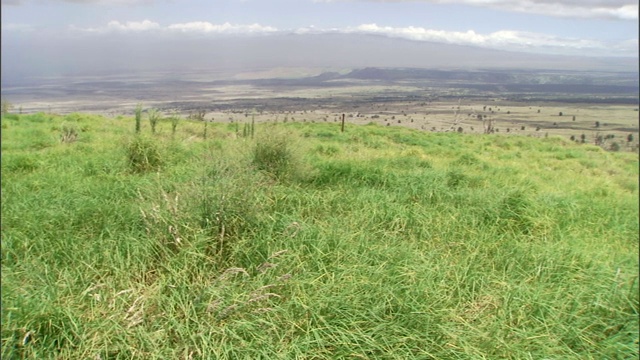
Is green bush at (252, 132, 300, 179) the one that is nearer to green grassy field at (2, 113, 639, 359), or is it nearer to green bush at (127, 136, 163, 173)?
green grassy field at (2, 113, 639, 359)

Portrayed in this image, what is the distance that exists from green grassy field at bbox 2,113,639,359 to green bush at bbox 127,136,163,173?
57 cm

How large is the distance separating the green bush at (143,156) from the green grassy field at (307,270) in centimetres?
57

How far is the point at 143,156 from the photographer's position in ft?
18.0

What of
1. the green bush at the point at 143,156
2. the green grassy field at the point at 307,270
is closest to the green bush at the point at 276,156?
the green grassy field at the point at 307,270

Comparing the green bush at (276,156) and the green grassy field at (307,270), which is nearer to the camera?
the green grassy field at (307,270)

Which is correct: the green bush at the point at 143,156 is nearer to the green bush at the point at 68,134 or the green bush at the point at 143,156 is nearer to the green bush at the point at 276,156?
the green bush at the point at 276,156

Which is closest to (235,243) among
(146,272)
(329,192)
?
(146,272)

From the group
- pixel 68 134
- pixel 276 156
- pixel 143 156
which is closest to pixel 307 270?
pixel 276 156

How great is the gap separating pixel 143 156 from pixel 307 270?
3.86 metres

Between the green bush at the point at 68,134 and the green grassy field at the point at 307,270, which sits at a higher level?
the green bush at the point at 68,134

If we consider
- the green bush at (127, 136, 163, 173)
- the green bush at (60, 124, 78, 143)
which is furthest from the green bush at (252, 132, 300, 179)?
the green bush at (60, 124, 78, 143)

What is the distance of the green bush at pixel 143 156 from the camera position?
17.8 feet

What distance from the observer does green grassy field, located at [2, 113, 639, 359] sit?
204 cm

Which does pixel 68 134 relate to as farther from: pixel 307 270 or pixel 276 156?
pixel 307 270
